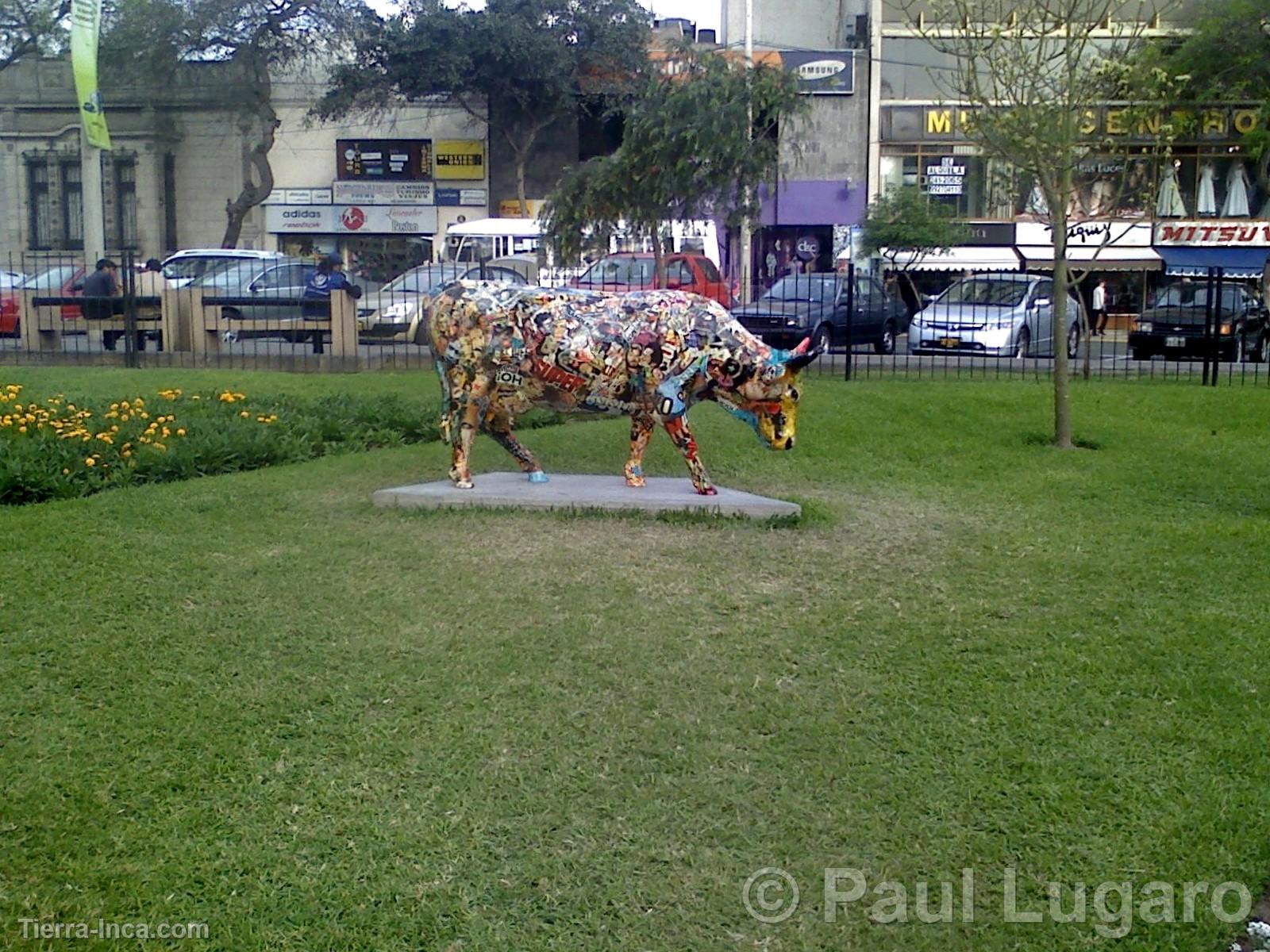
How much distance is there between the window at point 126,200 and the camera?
40875mm

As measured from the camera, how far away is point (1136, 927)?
379 cm

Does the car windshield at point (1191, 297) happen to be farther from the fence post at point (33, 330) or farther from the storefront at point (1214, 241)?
the fence post at point (33, 330)

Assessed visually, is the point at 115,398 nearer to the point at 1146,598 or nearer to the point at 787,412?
the point at 787,412

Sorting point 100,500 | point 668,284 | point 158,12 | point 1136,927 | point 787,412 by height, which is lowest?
point 1136,927

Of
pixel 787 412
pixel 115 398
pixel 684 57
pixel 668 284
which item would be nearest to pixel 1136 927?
pixel 787 412

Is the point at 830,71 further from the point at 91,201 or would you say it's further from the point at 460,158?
the point at 91,201

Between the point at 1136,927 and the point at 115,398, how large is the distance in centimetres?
1125

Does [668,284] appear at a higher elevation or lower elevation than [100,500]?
higher

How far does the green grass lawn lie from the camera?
3865 mm

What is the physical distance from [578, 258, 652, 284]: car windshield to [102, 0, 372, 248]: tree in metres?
20.0

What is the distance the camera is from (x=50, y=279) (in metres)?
24.0

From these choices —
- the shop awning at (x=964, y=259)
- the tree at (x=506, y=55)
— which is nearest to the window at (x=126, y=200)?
the tree at (x=506, y=55)

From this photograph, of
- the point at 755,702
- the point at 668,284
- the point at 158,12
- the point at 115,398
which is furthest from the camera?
the point at 158,12

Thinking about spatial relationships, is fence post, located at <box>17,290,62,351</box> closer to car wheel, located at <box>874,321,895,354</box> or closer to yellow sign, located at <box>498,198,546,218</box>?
car wheel, located at <box>874,321,895,354</box>
